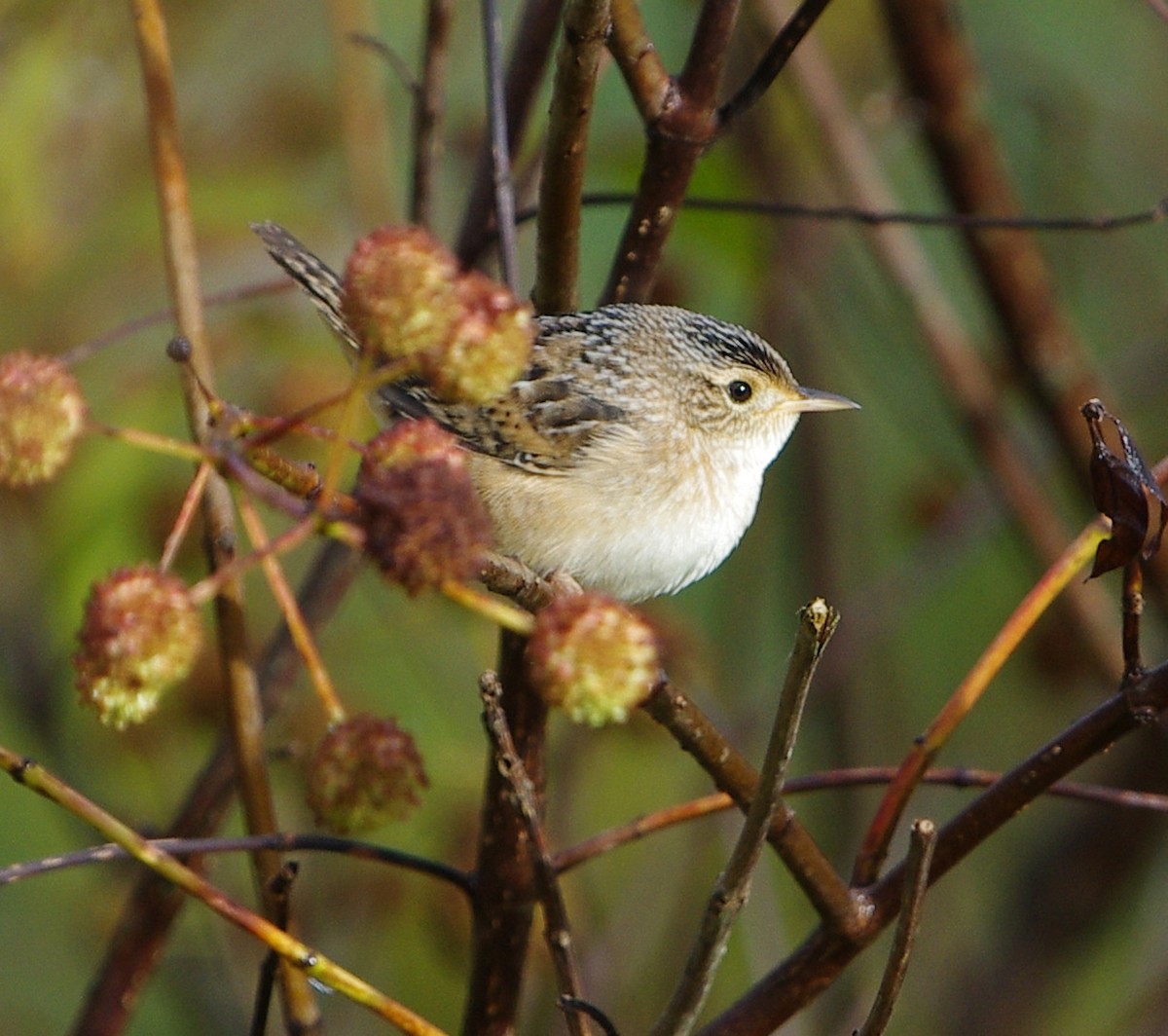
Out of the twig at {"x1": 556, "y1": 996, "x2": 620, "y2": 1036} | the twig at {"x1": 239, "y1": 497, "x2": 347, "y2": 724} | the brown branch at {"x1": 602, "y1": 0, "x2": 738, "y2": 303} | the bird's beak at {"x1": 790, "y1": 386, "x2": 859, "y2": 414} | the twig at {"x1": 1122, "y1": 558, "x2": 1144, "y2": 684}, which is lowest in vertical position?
the twig at {"x1": 556, "y1": 996, "x2": 620, "y2": 1036}

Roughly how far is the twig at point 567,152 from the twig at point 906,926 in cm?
127

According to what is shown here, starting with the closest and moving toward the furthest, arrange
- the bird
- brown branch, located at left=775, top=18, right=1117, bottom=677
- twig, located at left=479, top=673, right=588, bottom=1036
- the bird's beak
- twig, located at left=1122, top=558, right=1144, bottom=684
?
1. twig, located at left=479, top=673, right=588, bottom=1036
2. twig, located at left=1122, top=558, right=1144, bottom=684
3. the bird
4. the bird's beak
5. brown branch, located at left=775, top=18, right=1117, bottom=677

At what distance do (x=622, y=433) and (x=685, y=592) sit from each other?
8.89ft

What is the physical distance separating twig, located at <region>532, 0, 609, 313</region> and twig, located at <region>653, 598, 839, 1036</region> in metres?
1.03

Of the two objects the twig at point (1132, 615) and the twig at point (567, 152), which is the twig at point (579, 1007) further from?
the twig at point (567, 152)

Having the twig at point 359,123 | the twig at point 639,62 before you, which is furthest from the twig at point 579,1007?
the twig at point 359,123

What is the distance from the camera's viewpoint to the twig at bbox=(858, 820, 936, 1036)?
1.77 m

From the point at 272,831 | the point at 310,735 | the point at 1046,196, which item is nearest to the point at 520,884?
the point at 272,831

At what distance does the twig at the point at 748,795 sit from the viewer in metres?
1.97

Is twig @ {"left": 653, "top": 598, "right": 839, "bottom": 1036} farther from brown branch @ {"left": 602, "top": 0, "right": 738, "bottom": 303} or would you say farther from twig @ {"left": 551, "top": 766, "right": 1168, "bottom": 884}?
brown branch @ {"left": 602, "top": 0, "right": 738, "bottom": 303}

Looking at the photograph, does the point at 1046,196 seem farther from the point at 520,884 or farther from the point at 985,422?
the point at 520,884

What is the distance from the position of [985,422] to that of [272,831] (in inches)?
114

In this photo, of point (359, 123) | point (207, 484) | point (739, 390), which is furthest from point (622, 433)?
point (359, 123)

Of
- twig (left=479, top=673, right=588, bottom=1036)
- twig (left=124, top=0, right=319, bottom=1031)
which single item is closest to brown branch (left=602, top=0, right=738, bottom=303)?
twig (left=124, top=0, right=319, bottom=1031)
